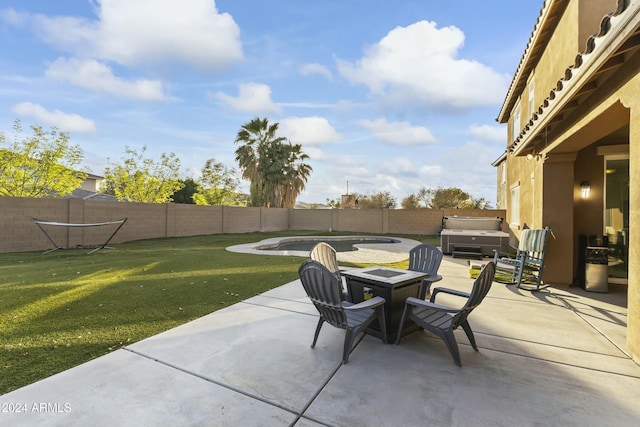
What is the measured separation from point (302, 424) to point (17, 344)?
9.74 feet

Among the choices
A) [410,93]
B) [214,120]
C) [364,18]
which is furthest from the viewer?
[214,120]

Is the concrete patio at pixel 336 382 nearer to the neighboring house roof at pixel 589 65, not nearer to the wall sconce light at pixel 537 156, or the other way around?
the neighboring house roof at pixel 589 65

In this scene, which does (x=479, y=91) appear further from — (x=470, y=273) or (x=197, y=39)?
(x=197, y=39)

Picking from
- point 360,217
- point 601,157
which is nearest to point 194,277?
point 601,157

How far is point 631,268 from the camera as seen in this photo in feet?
9.23

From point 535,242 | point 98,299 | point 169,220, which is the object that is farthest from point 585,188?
point 169,220

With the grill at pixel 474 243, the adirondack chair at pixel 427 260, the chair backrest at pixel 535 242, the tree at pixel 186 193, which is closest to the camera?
the adirondack chair at pixel 427 260

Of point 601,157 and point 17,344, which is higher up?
point 601,157

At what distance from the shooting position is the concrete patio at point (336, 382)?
1.90 meters

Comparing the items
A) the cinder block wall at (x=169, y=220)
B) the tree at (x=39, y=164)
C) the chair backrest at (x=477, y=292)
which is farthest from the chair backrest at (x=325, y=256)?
the tree at (x=39, y=164)

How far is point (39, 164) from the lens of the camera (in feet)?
41.4

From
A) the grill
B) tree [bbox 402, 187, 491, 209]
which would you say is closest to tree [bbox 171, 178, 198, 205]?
tree [bbox 402, 187, 491, 209]

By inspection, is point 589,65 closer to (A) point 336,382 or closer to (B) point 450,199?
(A) point 336,382

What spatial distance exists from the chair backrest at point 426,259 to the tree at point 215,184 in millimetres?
21902
